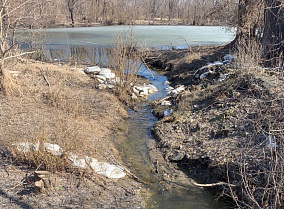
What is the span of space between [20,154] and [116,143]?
231 centimetres

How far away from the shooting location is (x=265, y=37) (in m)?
9.24

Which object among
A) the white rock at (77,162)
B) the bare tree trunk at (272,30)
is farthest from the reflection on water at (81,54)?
the white rock at (77,162)

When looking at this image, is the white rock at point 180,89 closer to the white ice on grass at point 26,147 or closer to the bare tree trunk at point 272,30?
the bare tree trunk at point 272,30

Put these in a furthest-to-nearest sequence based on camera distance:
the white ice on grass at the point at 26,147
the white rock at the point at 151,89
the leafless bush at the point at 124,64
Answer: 1. the white rock at the point at 151,89
2. the leafless bush at the point at 124,64
3. the white ice on grass at the point at 26,147

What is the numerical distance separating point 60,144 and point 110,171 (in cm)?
95

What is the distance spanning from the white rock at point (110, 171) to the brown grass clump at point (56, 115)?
0.35 m

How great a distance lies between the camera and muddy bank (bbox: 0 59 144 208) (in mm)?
3588

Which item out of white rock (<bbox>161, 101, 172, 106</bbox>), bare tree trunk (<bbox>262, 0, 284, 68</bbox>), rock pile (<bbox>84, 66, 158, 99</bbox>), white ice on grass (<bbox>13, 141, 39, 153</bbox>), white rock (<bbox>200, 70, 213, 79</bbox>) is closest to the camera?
white ice on grass (<bbox>13, 141, 39, 153</bbox>)

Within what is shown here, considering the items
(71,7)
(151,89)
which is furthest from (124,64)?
(71,7)

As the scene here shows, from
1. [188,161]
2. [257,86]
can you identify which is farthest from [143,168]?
[257,86]

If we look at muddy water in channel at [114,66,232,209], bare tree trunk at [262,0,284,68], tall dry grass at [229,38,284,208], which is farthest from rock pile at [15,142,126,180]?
bare tree trunk at [262,0,284,68]

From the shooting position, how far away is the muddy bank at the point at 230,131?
4.12 m

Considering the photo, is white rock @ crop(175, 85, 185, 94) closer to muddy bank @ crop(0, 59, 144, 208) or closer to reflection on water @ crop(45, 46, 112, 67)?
muddy bank @ crop(0, 59, 144, 208)

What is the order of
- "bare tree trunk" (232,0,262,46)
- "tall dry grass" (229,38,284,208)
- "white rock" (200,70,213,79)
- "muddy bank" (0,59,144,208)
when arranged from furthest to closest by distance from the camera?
"bare tree trunk" (232,0,262,46) < "white rock" (200,70,213,79) < "muddy bank" (0,59,144,208) < "tall dry grass" (229,38,284,208)
